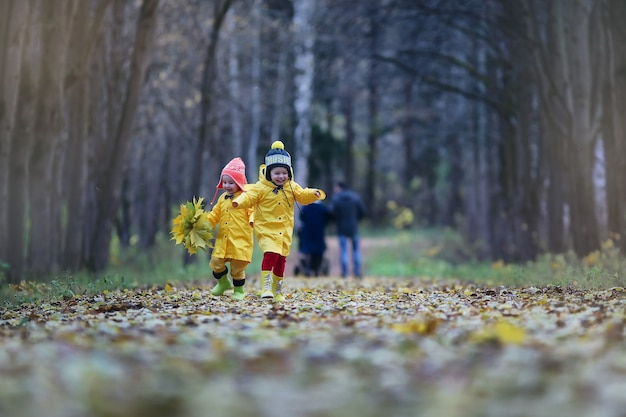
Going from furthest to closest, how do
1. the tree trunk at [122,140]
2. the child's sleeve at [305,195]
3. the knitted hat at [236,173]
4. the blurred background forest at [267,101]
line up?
the tree trunk at [122,140] → the blurred background forest at [267,101] → the knitted hat at [236,173] → the child's sleeve at [305,195]

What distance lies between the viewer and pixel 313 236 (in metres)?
22.5

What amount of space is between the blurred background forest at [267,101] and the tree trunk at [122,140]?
28mm

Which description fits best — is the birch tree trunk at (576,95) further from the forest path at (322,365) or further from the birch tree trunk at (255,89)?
the birch tree trunk at (255,89)

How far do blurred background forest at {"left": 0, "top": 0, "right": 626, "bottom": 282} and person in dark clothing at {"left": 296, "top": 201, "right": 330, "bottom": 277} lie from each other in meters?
2.94

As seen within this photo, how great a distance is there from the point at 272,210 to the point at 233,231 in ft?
2.79

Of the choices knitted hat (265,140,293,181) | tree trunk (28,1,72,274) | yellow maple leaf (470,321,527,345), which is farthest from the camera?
tree trunk (28,1,72,274)

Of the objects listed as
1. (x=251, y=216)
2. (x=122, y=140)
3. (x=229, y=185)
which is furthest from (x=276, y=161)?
(x=122, y=140)

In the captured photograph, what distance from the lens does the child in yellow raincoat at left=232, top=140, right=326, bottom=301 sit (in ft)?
37.5

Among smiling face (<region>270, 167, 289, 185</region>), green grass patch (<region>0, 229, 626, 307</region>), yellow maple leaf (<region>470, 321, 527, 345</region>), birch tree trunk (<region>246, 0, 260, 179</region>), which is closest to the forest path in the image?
yellow maple leaf (<region>470, 321, 527, 345</region>)

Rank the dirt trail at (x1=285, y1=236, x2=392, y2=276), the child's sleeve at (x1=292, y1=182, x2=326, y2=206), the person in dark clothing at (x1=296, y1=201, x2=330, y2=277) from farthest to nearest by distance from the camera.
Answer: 1. the dirt trail at (x1=285, y1=236, x2=392, y2=276)
2. the person in dark clothing at (x1=296, y1=201, x2=330, y2=277)
3. the child's sleeve at (x1=292, y1=182, x2=326, y2=206)

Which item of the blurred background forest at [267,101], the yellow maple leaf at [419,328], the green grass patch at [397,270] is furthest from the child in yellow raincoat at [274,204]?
the yellow maple leaf at [419,328]

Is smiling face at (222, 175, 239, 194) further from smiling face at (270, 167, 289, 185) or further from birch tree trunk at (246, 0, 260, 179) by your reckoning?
birch tree trunk at (246, 0, 260, 179)

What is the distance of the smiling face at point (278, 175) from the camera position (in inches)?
451

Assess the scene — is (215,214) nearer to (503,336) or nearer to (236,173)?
(236,173)
